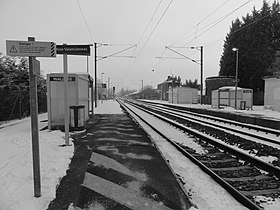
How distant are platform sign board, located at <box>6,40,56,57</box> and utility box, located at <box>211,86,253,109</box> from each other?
94.5 feet

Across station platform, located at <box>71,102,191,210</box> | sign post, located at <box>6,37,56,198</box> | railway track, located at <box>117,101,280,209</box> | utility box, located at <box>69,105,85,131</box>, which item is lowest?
railway track, located at <box>117,101,280,209</box>

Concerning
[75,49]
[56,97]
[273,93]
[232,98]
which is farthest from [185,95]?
[75,49]

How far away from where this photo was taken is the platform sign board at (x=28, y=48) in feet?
13.0

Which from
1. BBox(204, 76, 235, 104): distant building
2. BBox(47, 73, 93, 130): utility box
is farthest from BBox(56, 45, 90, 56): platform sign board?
BBox(204, 76, 235, 104): distant building

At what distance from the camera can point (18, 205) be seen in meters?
3.85

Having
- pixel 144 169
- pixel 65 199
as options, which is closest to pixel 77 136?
pixel 144 169

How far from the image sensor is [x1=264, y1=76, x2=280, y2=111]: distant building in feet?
90.8

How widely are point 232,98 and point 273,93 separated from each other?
4.79m

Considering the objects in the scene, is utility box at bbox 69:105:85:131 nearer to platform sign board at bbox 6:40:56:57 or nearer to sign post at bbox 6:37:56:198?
sign post at bbox 6:37:56:198

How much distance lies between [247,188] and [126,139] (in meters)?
5.28

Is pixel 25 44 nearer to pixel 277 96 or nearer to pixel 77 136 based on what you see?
pixel 77 136

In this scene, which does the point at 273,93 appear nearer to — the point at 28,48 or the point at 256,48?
the point at 256,48

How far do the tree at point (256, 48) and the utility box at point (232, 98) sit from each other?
17.4m

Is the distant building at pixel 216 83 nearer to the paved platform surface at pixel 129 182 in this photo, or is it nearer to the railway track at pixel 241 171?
the railway track at pixel 241 171
